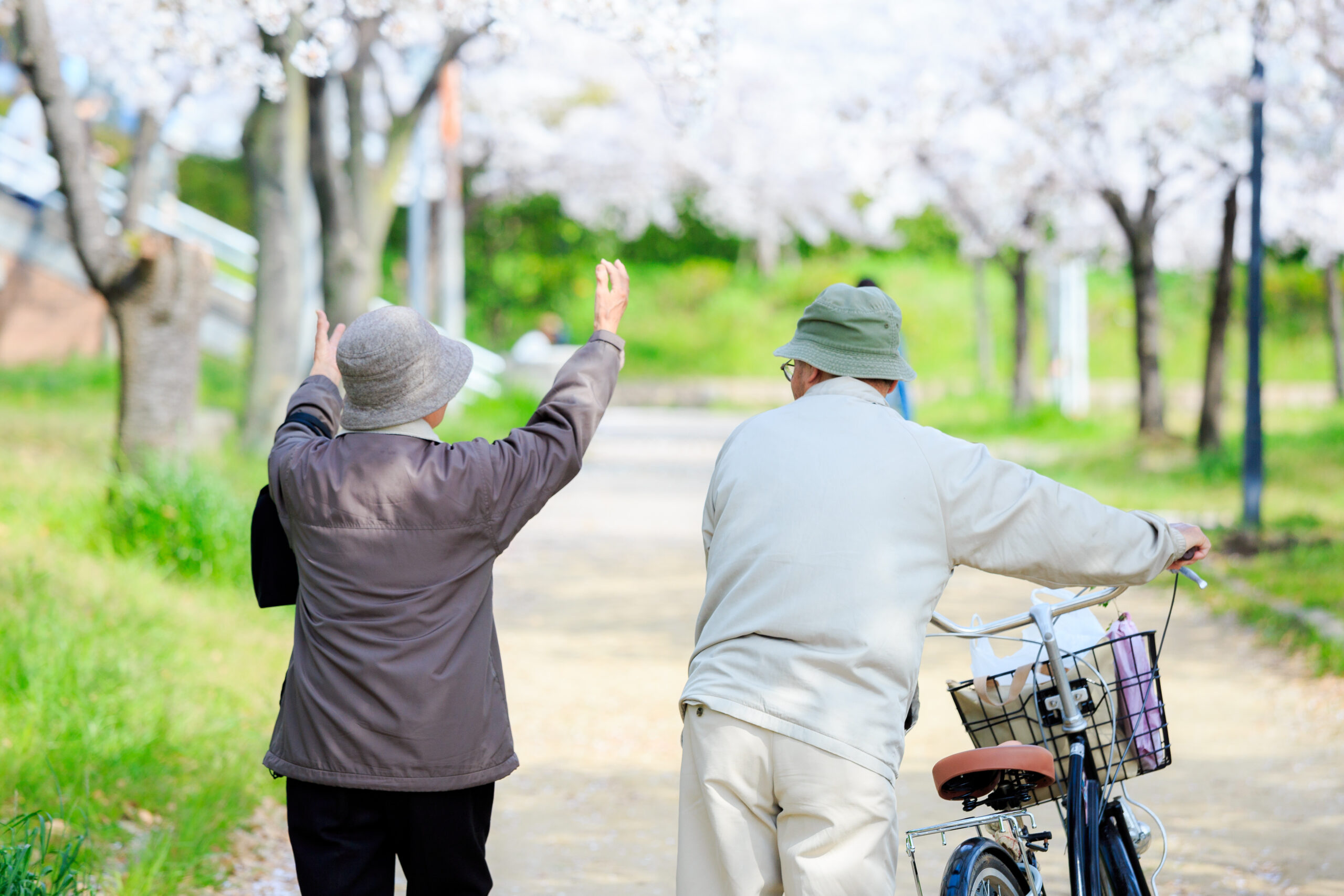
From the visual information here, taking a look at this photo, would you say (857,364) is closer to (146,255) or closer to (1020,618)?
(1020,618)

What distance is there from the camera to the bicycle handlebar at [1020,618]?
2904 mm

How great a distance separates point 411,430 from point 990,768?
4.36 feet

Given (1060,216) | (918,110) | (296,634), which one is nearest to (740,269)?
(1060,216)

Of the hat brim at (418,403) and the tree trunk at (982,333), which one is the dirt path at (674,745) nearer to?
the hat brim at (418,403)

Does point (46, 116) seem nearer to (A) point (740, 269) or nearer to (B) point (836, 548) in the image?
(B) point (836, 548)

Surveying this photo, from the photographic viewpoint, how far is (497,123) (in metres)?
26.8

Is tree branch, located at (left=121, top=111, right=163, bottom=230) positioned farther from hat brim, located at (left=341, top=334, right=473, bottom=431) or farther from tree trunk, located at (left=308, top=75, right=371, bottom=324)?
hat brim, located at (left=341, top=334, right=473, bottom=431)

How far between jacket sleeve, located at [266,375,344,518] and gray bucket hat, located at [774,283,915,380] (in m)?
0.99

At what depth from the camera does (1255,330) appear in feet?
33.8

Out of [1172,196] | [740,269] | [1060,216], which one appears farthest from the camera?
[740,269]

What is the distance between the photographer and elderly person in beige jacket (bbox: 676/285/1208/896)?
8.25 feet

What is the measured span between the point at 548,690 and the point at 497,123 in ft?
70.0

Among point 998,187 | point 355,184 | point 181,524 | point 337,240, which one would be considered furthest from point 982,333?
point 181,524

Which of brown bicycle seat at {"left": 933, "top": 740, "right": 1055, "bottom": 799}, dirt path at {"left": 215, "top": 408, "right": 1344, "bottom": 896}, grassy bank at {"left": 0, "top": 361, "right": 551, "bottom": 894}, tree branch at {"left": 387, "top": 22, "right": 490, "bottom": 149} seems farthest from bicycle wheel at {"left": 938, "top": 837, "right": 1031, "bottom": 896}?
tree branch at {"left": 387, "top": 22, "right": 490, "bottom": 149}
